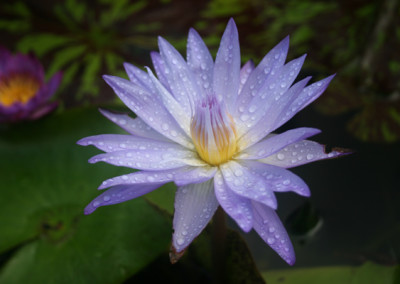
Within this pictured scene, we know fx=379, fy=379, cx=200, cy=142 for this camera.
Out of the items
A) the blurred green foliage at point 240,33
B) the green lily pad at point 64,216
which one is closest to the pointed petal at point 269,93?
the green lily pad at point 64,216

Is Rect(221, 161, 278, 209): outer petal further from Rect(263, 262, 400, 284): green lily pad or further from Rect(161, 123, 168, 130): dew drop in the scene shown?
Rect(263, 262, 400, 284): green lily pad

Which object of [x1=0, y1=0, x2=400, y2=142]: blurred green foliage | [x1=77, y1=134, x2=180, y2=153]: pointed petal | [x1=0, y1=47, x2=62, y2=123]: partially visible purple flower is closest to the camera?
[x1=77, y1=134, x2=180, y2=153]: pointed petal

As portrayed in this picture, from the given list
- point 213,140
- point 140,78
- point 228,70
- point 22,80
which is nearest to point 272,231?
point 213,140

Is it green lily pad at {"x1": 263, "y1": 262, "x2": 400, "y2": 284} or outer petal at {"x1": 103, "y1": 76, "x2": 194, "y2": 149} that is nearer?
outer petal at {"x1": 103, "y1": 76, "x2": 194, "y2": 149}

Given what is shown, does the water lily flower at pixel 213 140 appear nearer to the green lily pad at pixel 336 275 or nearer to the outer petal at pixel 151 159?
the outer petal at pixel 151 159

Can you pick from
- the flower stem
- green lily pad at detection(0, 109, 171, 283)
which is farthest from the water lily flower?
green lily pad at detection(0, 109, 171, 283)
